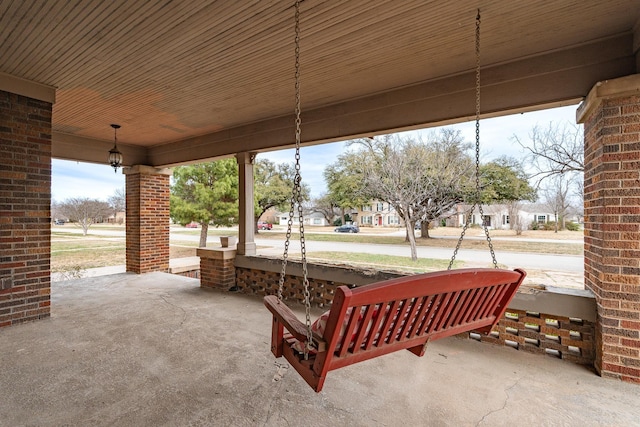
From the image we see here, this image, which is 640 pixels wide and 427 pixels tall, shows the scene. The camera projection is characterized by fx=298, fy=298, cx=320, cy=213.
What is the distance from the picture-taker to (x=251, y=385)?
A: 7.66ft

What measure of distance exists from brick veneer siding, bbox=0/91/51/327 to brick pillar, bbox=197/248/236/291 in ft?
7.16

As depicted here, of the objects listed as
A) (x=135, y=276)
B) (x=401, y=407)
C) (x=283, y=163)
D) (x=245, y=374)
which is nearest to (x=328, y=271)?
(x=245, y=374)

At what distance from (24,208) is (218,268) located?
268 centimetres

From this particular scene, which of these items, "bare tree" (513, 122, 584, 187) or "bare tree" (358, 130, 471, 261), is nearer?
"bare tree" (513, 122, 584, 187)

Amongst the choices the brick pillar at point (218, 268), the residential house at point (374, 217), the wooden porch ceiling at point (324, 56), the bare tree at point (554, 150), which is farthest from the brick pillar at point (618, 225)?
the residential house at point (374, 217)

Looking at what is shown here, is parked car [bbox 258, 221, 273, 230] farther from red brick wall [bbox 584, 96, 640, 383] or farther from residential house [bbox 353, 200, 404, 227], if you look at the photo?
red brick wall [bbox 584, 96, 640, 383]

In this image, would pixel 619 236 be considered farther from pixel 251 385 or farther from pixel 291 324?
pixel 251 385

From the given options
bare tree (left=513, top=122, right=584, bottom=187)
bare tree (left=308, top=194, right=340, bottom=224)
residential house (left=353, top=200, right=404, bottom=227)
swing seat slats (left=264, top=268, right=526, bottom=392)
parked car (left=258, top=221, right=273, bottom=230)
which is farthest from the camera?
parked car (left=258, top=221, right=273, bottom=230)

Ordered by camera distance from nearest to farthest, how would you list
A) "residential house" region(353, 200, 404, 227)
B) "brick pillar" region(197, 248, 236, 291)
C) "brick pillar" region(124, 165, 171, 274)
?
"brick pillar" region(197, 248, 236, 291) → "brick pillar" region(124, 165, 171, 274) → "residential house" region(353, 200, 404, 227)

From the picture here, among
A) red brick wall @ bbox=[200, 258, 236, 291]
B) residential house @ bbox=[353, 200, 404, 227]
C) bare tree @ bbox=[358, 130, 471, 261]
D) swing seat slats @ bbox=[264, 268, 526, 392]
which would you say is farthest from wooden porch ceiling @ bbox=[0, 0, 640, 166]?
residential house @ bbox=[353, 200, 404, 227]

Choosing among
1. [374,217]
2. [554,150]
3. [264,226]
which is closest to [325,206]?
[374,217]

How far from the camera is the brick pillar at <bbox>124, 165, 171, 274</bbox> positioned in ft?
21.9

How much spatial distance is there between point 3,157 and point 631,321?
6.42m

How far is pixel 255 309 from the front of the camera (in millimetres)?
4270
